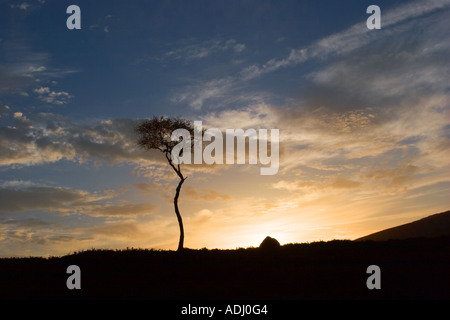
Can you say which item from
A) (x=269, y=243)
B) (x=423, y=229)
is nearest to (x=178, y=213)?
(x=269, y=243)

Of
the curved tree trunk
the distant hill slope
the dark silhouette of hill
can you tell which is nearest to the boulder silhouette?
the dark silhouette of hill

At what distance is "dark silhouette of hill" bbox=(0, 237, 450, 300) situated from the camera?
2175 centimetres

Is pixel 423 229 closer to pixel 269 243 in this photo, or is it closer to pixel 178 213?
pixel 269 243

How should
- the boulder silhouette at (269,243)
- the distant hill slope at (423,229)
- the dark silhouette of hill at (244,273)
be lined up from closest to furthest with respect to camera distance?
the dark silhouette of hill at (244,273), the boulder silhouette at (269,243), the distant hill slope at (423,229)

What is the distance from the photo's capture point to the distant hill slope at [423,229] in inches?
2474

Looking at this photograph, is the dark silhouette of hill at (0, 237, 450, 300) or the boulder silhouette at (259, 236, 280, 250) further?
the boulder silhouette at (259, 236, 280, 250)

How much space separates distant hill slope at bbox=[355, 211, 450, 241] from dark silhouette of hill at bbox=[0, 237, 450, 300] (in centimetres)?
2740

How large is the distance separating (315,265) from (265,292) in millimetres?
8554

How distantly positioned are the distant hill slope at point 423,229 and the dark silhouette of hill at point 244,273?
2740 cm

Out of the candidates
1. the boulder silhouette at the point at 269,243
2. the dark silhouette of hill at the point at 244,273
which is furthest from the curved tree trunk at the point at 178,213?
the boulder silhouette at the point at 269,243

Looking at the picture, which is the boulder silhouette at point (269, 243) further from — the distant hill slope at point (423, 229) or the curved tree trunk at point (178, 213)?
the distant hill slope at point (423, 229)

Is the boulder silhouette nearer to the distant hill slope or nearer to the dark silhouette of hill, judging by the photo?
the dark silhouette of hill

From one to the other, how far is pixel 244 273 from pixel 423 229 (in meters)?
49.4
